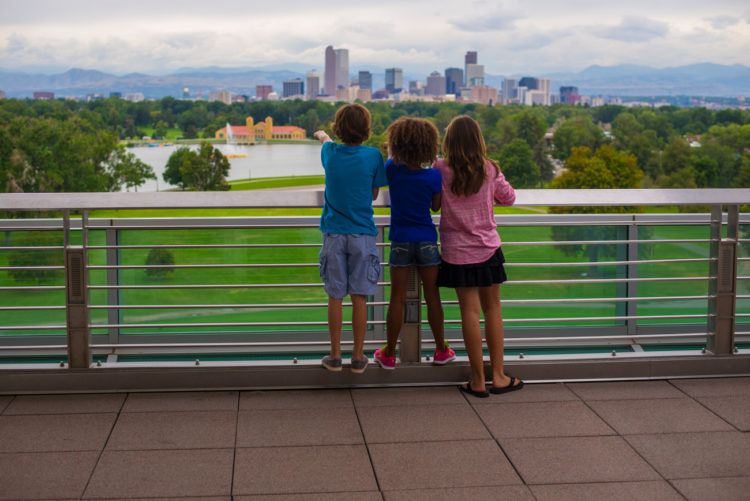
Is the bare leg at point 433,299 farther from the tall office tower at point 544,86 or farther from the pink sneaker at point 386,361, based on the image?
the tall office tower at point 544,86

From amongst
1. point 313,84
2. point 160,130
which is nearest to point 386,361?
point 160,130

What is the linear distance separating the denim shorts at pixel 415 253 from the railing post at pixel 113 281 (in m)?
1.51

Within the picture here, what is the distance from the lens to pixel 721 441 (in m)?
2.70

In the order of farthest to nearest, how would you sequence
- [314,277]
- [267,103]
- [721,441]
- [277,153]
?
[267,103], [277,153], [314,277], [721,441]

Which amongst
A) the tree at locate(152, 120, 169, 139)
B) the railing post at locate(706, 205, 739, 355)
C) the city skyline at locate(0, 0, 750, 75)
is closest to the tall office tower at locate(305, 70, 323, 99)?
the city skyline at locate(0, 0, 750, 75)

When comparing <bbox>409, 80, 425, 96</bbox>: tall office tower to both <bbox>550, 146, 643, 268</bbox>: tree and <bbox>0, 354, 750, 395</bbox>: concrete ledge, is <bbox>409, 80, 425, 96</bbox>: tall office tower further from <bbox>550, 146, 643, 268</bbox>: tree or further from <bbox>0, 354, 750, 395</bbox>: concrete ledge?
<bbox>0, 354, 750, 395</bbox>: concrete ledge

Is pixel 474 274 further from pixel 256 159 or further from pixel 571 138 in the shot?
pixel 571 138

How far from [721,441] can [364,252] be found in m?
1.56

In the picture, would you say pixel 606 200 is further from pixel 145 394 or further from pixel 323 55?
pixel 323 55

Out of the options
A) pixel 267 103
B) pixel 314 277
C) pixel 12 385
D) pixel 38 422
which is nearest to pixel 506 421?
pixel 314 277

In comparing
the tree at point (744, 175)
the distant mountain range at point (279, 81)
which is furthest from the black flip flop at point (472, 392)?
the distant mountain range at point (279, 81)

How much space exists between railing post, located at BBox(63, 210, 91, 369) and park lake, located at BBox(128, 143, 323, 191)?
69.6 m

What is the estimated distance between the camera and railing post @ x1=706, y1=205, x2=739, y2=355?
3.44m

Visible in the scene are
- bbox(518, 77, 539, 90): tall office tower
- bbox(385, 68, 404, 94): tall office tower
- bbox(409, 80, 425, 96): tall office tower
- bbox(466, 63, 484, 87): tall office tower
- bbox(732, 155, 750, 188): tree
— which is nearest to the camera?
bbox(732, 155, 750, 188): tree
